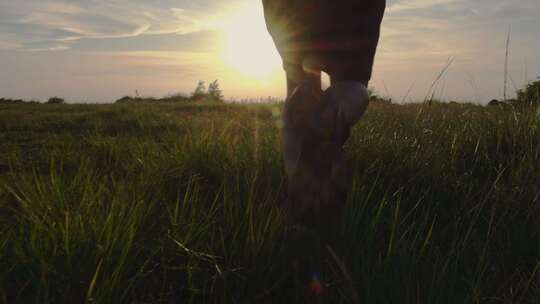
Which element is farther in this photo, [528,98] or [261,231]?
[528,98]

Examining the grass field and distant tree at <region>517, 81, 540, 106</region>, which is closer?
the grass field

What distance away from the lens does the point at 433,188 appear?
7.51 feet

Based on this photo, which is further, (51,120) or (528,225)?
(51,120)

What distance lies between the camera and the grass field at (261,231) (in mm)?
1341

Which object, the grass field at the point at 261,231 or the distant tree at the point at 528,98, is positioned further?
the distant tree at the point at 528,98

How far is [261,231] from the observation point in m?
1.67

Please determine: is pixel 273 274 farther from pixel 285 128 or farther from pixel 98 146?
pixel 98 146

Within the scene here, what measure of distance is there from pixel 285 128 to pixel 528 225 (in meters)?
1.15

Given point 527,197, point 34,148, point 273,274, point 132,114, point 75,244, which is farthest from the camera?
point 132,114

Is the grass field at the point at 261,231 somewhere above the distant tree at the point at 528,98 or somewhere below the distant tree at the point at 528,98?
below

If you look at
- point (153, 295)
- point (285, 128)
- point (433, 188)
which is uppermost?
point (285, 128)

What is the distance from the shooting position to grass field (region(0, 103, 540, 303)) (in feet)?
4.40

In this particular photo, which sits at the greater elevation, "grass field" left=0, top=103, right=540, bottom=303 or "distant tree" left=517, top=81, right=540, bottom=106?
"distant tree" left=517, top=81, right=540, bottom=106

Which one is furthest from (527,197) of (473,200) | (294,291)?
(294,291)
